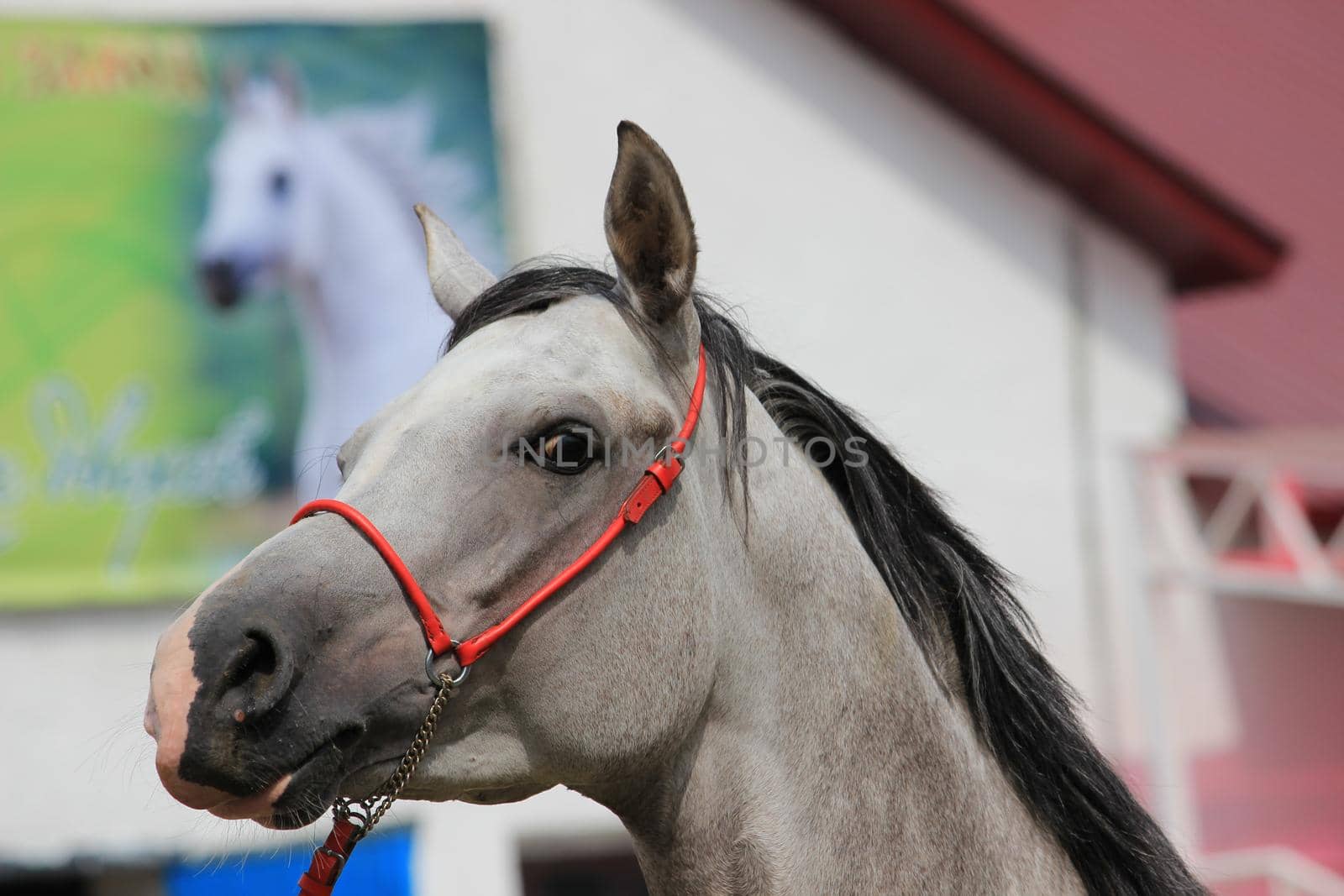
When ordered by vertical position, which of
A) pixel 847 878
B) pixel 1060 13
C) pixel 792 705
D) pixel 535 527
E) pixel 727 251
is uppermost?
pixel 1060 13

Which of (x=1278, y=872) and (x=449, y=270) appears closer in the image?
(x=449, y=270)

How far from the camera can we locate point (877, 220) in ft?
27.0

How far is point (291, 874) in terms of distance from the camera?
705 cm

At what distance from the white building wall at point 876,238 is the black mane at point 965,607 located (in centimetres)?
516

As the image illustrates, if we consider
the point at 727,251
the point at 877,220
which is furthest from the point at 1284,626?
the point at 727,251

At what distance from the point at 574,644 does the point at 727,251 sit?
606 centimetres

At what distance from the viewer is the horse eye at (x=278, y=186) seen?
7422 mm

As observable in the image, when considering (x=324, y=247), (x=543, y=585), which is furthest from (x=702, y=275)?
(x=543, y=585)

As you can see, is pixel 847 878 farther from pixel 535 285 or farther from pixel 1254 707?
pixel 1254 707

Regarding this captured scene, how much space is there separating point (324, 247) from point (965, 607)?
19.1 feet

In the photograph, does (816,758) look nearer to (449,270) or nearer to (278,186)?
(449,270)

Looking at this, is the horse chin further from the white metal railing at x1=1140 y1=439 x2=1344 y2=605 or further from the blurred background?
the white metal railing at x1=1140 y1=439 x2=1344 y2=605

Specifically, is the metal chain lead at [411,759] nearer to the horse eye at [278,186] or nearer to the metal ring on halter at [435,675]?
the metal ring on halter at [435,675]

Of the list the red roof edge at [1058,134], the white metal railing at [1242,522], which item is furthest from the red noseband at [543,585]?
the red roof edge at [1058,134]
